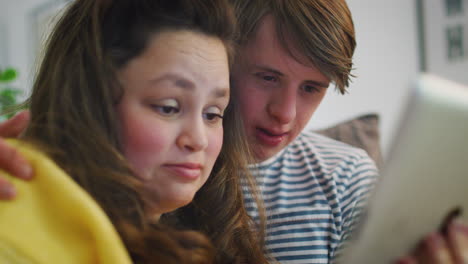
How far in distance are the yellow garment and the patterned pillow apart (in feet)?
3.43

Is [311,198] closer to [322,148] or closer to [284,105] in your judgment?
[322,148]

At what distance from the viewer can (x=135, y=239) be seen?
593mm

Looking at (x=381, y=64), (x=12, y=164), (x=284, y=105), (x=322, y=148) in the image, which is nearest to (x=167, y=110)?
(x=12, y=164)

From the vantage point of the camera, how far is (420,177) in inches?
19.0

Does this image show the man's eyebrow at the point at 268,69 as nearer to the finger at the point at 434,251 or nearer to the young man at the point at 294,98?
the young man at the point at 294,98

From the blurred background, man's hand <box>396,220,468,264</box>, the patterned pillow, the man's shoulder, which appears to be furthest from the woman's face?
the blurred background

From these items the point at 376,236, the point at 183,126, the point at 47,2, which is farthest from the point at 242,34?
the point at 47,2

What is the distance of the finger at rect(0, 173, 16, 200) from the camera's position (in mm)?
504

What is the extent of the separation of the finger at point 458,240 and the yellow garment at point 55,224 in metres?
0.39

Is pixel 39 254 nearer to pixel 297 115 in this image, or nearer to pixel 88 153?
pixel 88 153

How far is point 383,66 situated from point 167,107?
4.90 ft

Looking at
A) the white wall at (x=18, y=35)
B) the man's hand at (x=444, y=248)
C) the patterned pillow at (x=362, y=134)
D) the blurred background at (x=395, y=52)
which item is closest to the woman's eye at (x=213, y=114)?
the man's hand at (x=444, y=248)

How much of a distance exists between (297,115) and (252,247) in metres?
0.30

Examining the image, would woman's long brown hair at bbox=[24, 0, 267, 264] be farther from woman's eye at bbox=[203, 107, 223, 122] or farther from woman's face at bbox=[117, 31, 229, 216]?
woman's eye at bbox=[203, 107, 223, 122]
